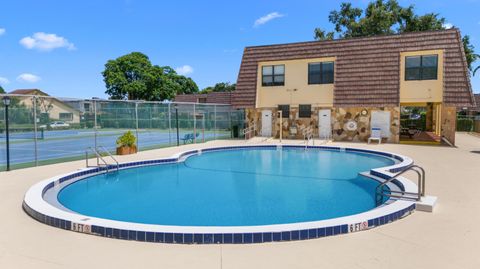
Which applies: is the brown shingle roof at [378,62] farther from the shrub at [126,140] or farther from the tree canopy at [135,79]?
the tree canopy at [135,79]

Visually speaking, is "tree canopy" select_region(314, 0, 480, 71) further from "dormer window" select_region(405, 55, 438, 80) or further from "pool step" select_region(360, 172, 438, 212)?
"pool step" select_region(360, 172, 438, 212)

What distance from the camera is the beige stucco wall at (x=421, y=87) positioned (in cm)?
1716

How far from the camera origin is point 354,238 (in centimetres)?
455

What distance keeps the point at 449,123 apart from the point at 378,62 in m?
4.96

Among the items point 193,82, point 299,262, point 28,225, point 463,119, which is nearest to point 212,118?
point 28,225

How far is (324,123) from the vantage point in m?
20.1

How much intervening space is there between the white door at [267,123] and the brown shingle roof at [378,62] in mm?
3585

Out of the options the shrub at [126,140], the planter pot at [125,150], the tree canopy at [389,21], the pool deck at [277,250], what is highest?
the tree canopy at [389,21]

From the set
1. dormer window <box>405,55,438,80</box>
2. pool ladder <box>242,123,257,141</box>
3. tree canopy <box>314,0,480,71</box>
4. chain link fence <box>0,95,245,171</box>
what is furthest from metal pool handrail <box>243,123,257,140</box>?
tree canopy <box>314,0,480,71</box>

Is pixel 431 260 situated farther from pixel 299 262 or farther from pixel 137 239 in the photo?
pixel 137 239

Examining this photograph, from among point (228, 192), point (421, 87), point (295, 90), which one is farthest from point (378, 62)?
point (228, 192)

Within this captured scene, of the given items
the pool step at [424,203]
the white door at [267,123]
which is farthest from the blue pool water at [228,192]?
the white door at [267,123]

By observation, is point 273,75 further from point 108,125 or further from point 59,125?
point 59,125

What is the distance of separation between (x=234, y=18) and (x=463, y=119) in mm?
23110
